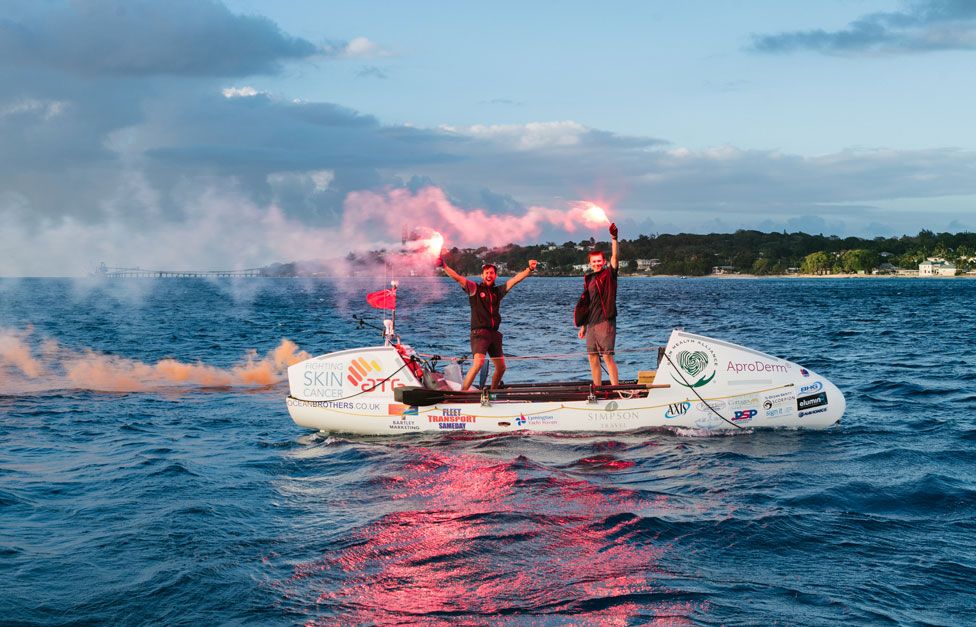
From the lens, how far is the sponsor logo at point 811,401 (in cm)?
1520

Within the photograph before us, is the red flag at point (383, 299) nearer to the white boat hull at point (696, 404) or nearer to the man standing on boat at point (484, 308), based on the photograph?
the man standing on boat at point (484, 308)

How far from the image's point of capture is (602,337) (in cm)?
1535

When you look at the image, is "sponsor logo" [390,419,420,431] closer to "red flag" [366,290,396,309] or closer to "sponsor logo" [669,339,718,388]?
"red flag" [366,290,396,309]

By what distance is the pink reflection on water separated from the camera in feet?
26.7

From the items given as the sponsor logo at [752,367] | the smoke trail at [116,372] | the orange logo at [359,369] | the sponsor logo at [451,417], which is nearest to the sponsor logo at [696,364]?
the sponsor logo at [752,367]

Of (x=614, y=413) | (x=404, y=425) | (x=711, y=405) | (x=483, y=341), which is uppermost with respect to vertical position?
(x=483, y=341)

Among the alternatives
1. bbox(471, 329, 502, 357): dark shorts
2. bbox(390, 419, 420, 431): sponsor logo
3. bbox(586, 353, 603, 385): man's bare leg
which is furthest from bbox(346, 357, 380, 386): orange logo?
bbox(586, 353, 603, 385): man's bare leg

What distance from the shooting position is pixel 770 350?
33531 mm

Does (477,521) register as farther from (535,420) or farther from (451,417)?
(451,417)

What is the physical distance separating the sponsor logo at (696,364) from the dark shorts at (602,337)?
46.0 inches

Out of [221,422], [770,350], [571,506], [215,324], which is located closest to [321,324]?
[215,324]

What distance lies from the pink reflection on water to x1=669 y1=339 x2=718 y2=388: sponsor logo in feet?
11.9

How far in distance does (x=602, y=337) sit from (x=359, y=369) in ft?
15.3

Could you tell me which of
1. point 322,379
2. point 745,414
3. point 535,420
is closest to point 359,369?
point 322,379
